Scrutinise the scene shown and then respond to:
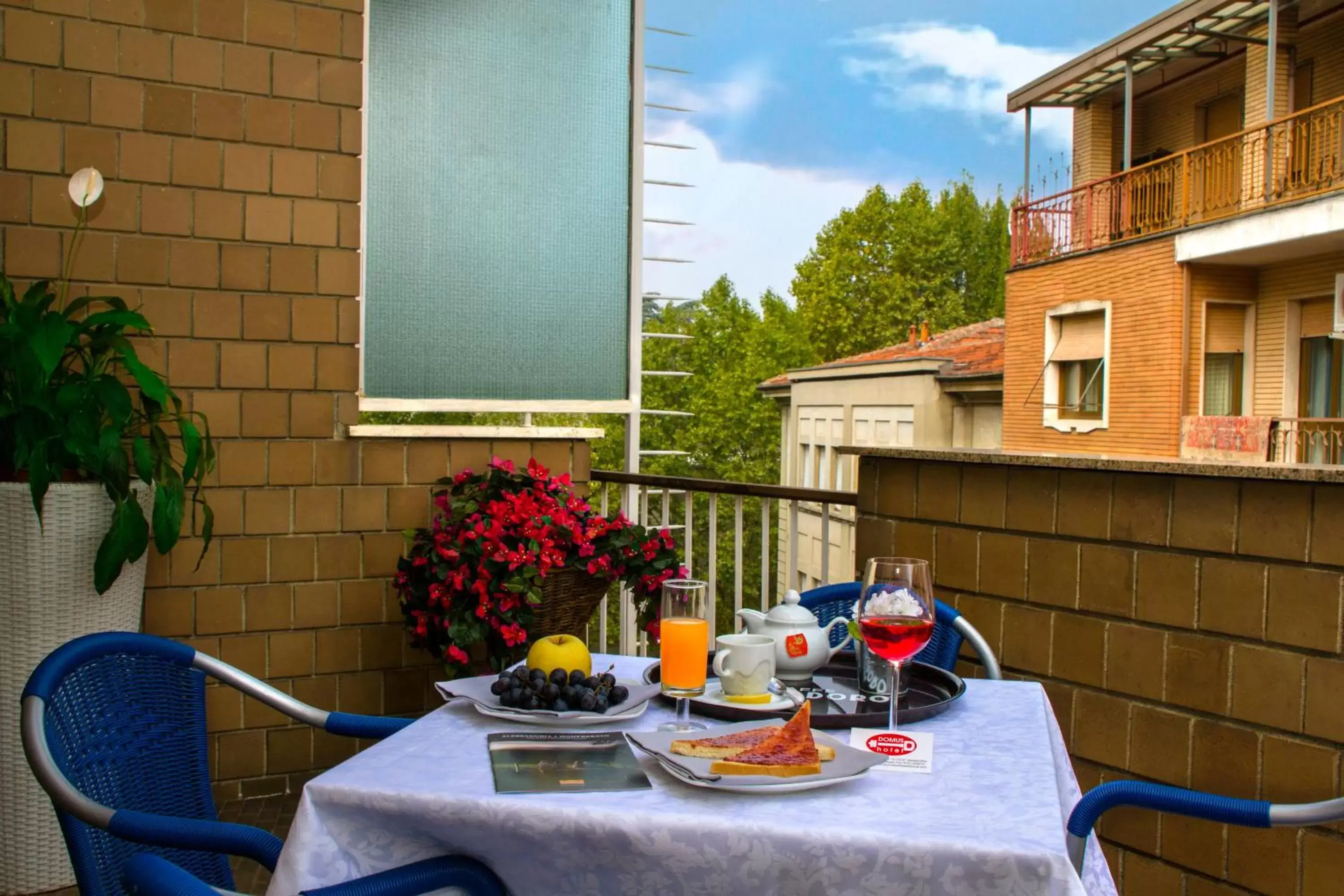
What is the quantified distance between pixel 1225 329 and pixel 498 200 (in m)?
16.1

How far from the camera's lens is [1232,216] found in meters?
14.8

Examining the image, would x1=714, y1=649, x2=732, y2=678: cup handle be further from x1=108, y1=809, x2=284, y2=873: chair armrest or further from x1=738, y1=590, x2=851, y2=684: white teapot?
x1=108, y1=809, x2=284, y2=873: chair armrest

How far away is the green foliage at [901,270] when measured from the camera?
32.6 meters

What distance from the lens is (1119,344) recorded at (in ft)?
57.6

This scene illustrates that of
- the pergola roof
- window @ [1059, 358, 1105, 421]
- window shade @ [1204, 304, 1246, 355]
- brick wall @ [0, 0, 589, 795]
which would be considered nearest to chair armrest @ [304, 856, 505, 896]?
brick wall @ [0, 0, 589, 795]

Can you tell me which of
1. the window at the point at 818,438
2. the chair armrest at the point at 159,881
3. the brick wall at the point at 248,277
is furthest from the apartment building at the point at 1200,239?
the chair armrest at the point at 159,881

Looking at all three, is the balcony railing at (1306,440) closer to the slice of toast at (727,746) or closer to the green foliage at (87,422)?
the green foliage at (87,422)

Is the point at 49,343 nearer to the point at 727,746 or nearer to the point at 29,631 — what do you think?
the point at 29,631

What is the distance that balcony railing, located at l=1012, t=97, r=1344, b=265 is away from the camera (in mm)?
14070

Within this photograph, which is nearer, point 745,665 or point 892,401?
point 745,665

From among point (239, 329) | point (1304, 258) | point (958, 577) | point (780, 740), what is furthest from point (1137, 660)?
point (1304, 258)

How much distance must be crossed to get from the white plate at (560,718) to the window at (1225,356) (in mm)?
17152

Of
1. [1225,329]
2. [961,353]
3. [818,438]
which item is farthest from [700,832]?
[818,438]

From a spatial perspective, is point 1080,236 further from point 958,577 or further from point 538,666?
point 538,666
